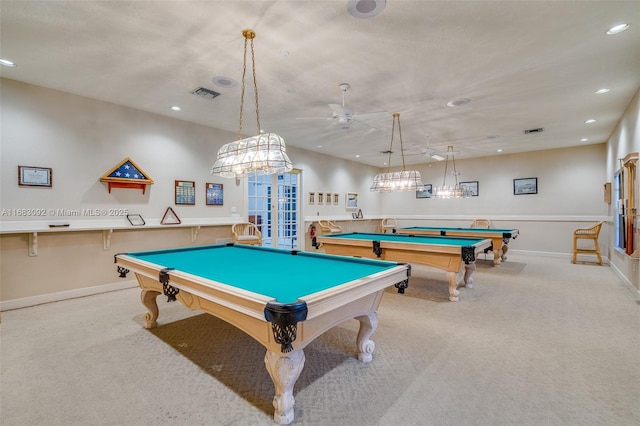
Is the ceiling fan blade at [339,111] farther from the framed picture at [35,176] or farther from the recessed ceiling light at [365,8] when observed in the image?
the framed picture at [35,176]

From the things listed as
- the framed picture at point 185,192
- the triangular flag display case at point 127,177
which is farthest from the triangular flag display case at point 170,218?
the triangular flag display case at point 127,177

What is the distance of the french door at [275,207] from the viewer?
22.1 ft

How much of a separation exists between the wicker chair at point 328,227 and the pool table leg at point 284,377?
18.7ft

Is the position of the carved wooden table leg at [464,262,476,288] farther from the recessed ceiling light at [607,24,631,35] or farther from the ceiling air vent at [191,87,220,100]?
the ceiling air vent at [191,87,220,100]

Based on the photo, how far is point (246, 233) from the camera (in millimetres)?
6074

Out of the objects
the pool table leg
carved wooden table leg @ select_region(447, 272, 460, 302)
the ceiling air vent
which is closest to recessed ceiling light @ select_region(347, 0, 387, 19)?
the ceiling air vent

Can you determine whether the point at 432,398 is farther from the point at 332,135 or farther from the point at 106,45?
the point at 332,135

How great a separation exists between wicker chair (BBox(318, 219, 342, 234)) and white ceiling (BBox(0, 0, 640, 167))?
125 inches

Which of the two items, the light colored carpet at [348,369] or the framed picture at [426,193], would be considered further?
the framed picture at [426,193]

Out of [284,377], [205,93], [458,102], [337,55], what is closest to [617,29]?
[458,102]

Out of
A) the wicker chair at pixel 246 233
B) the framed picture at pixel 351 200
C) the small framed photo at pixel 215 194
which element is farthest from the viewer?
the framed picture at pixel 351 200

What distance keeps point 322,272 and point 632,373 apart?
7.77 feet

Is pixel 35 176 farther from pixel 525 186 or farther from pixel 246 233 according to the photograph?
pixel 525 186

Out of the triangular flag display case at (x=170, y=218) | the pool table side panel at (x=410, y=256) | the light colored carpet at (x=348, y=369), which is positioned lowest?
the light colored carpet at (x=348, y=369)
